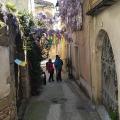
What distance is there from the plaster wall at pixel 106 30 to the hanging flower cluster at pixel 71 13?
3.06 m

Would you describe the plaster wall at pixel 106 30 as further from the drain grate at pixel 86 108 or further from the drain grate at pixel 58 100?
the drain grate at pixel 58 100

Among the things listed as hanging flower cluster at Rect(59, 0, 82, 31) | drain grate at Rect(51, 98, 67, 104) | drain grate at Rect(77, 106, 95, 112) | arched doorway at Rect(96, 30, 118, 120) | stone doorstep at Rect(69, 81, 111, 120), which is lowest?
drain grate at Rect(51, 98, 67, 104)

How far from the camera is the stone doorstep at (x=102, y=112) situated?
11422 mm

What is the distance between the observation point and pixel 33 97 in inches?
662

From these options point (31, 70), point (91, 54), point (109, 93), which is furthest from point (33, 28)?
point (109, 93)

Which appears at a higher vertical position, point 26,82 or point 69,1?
point 69,1

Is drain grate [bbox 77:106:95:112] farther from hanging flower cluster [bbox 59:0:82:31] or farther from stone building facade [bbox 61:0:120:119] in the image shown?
hanging flower cluster [bbox 59:0:82:31]

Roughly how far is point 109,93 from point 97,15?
2.73 metres

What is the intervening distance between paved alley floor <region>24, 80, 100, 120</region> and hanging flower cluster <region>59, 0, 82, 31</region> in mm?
3159

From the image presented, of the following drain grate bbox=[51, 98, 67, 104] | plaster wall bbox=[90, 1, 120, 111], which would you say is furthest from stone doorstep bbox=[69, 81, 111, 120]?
drain grate bbox=[51, 98, 67, 104]

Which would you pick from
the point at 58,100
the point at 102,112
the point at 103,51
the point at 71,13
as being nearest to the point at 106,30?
the point at 103,51

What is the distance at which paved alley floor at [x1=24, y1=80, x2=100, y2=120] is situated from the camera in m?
12.7

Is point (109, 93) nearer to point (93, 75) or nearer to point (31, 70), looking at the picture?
point (93, 75)

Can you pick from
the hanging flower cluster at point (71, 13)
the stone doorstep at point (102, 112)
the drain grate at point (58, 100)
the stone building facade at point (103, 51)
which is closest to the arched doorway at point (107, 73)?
the stone building facade at point (103, 51)
